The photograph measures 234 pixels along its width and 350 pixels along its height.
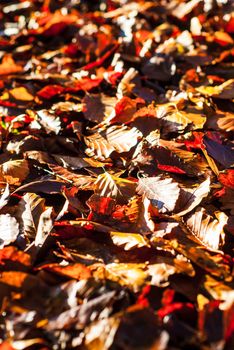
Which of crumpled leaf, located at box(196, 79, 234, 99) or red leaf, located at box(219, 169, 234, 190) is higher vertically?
crumpled leaf, located at box(196, 79, 234, 99)

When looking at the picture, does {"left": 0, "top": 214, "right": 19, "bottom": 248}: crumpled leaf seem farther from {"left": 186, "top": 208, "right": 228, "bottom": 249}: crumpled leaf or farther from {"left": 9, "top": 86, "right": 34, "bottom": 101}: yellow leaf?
{"left": 9, "top": 86, "right": 34, "bottom": 101}: yellow leaf

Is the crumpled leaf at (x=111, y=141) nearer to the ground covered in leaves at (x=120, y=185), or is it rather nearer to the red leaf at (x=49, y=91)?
the ground covered in leaves at (x=120, y=185)

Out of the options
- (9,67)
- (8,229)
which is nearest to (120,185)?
(8,229)

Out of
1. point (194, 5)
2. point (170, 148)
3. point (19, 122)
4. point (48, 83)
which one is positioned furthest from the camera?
point (194, 5)

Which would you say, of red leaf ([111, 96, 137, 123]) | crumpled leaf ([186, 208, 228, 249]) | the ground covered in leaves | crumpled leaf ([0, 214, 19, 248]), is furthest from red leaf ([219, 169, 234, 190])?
crumpled leaf ([0, 214, 19, 248])

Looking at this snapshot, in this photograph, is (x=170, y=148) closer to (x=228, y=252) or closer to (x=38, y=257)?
(x=228, y=252)

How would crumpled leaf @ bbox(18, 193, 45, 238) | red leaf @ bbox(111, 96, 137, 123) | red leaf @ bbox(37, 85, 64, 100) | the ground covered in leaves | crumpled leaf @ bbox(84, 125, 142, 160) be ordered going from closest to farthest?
the ground covered in leaves < crumpled leaf @ bbox(18, 193, 45, 238) < crumpled leaf @ bbox(84, 125, 142, 160) < red leaf @ bbox(111, 96, 137, 123) < red leaf @ bbox(37, 85, 64, 100)

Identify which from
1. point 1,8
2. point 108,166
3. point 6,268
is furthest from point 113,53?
point 6,268

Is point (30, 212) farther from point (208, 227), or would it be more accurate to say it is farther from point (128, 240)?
point (208, 227)
